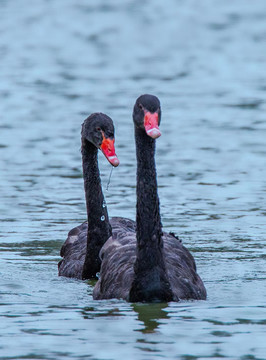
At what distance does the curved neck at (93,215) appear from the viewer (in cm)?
1078

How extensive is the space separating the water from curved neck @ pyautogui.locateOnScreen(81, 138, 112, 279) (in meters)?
0.24

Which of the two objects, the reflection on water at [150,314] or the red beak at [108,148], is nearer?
the reflection on water at [150,314]

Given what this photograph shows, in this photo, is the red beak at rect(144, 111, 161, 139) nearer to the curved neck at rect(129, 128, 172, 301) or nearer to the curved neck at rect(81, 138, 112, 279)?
the curved neck at rect(129, 128, 172, 301)

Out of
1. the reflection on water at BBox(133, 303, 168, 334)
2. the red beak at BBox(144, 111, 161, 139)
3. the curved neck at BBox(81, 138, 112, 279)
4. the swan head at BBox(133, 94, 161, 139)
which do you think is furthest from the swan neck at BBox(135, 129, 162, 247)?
the curved neck at BBox(81, 138, 112, 279)

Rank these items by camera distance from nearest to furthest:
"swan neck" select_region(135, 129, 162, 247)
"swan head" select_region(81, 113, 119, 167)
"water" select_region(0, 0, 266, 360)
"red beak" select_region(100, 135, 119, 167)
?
"water" select_region(0, 0, 266, 360), "swan neck" select_region(135, 129, 162, 247), "red beak" select_region(100, 135, 119, 167), "swan head" select_region(81, 113, 119, 167)

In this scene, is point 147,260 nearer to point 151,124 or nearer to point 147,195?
point 147,195

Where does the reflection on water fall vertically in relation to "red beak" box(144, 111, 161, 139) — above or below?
below

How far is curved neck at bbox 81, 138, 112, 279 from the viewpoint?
424 inches

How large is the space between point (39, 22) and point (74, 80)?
1218 cm

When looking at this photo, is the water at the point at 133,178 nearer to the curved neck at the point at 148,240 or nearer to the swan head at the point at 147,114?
the curved neck at the point at 148,240

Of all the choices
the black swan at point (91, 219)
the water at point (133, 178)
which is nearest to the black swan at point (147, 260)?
the water at point (133, 178)

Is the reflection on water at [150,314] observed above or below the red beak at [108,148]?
below

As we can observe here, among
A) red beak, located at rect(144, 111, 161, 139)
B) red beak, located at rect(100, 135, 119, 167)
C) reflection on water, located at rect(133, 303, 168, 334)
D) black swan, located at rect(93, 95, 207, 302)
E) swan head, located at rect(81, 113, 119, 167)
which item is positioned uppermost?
red beak, located at rect(144, 111, 161, 139)

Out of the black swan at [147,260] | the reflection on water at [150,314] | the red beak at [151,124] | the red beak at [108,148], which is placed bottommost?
the reflection on water at [150,314]
